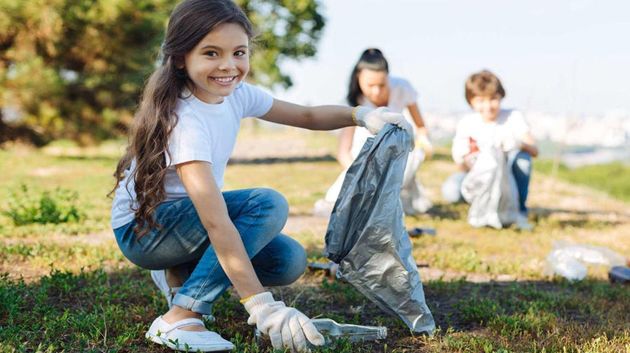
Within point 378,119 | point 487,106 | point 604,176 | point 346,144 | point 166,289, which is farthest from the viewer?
point 604,176

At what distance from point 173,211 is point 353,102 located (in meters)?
3.10

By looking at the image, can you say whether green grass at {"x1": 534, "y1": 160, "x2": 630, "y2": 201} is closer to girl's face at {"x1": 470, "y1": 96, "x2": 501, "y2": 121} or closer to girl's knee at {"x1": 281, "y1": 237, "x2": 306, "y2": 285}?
girl's face at {"x1": 470, "y1": 96, "x2": 501, "y2": 121}

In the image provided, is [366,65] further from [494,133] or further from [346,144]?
[494,133]

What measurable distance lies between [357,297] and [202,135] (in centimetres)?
126

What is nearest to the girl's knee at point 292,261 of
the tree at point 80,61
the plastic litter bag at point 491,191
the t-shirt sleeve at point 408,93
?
the t-shirt sleeve at point 408,93

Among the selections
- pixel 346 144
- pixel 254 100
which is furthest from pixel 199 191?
pixel 346 144

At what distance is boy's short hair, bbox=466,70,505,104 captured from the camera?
5895 mm

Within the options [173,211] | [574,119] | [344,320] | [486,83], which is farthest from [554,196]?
[173,211]

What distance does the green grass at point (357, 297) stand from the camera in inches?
105

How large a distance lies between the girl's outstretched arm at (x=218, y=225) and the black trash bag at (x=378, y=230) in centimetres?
42

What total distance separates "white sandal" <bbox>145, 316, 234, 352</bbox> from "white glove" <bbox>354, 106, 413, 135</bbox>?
0.98 metres

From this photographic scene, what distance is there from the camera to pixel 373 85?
5352 millimetres

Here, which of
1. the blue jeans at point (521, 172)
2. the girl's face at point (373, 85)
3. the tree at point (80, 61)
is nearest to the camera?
the girl's face at point (373, 85)

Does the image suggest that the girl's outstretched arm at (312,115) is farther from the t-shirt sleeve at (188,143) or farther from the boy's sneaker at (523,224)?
the boy's sneaker at (523,224)
